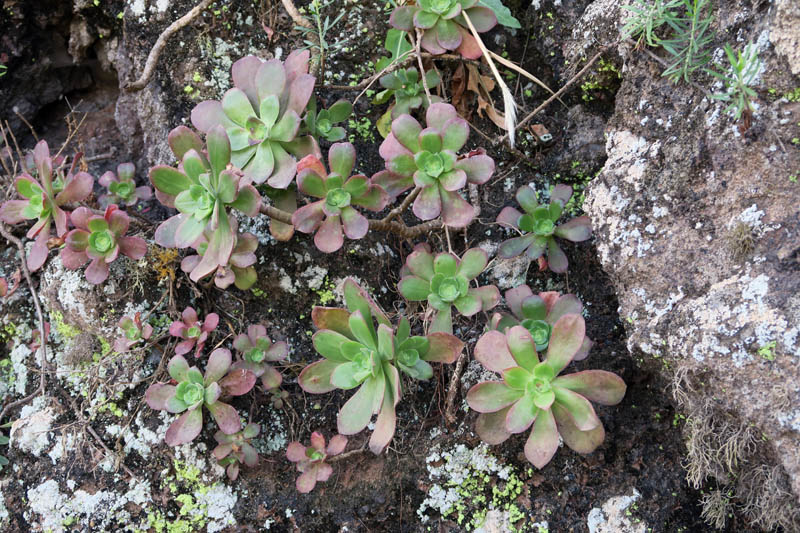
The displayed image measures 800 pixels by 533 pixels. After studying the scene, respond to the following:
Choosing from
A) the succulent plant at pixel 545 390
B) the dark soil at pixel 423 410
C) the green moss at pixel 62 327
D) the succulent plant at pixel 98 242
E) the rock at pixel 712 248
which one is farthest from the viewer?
the green moss at pixel 62 327

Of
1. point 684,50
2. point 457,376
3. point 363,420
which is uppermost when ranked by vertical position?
point 684,50

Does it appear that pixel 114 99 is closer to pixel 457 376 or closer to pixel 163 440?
pixel 163 440

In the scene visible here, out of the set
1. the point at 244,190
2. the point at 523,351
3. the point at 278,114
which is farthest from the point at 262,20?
the point at 523,351

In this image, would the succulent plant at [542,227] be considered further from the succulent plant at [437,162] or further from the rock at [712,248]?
the succulent plant at [437,162]

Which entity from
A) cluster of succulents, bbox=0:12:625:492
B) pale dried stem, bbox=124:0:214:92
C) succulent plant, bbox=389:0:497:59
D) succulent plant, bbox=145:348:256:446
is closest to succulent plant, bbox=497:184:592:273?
cluster of succulents, bbox=0:12:625:492

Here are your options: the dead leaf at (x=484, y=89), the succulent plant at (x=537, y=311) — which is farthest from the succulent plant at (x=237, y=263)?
the dead leaf at (x=484, y=89)

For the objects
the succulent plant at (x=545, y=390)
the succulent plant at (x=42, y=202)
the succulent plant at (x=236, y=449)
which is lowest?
the succulent plant at (x=236, y=449)
